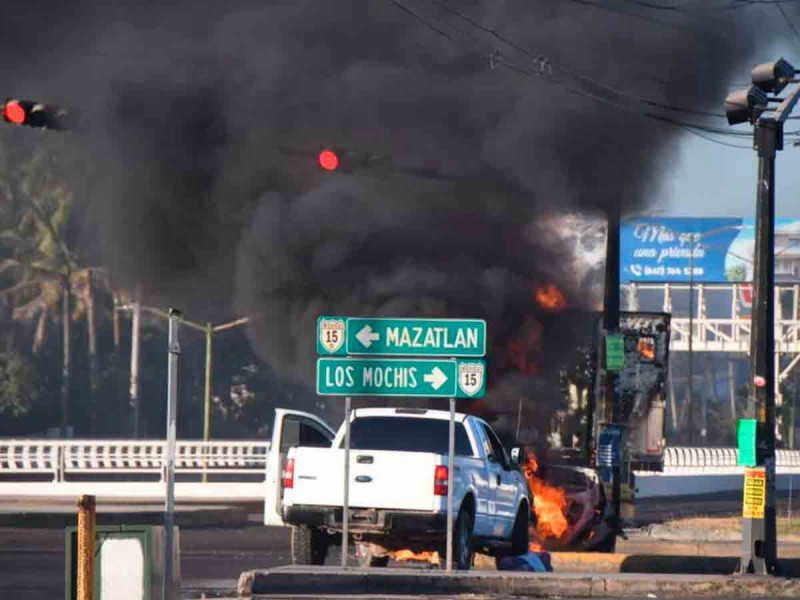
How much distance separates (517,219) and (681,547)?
835 cm

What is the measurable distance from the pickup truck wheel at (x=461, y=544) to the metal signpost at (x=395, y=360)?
101 centimetres

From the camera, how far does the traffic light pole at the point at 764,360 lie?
16.5 meters

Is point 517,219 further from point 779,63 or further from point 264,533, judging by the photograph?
point 779,63

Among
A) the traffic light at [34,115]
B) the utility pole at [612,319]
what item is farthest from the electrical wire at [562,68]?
the traffic light at [34,115]

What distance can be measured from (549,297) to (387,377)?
1307 cm

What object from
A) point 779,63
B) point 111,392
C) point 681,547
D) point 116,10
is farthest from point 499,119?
point 111,392

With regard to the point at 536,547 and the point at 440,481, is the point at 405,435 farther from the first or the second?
the point at 536,547

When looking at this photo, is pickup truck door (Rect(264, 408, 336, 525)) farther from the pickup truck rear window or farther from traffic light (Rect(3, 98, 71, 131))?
traffic light (Rect(3, 98, 71, 131))

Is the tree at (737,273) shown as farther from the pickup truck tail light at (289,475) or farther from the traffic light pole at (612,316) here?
the pickup truck tail light at (289,475)

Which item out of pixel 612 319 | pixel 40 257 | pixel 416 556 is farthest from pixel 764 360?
pixel 40 257

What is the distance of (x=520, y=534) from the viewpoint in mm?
17906

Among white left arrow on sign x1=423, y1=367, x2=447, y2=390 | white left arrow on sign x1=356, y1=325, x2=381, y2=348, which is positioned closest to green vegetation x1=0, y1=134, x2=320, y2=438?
white left arrow on sign x1=356, y1=325, x2=381, y2=348

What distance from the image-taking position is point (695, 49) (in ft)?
94.0

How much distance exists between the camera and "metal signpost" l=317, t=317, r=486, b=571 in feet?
48.0
